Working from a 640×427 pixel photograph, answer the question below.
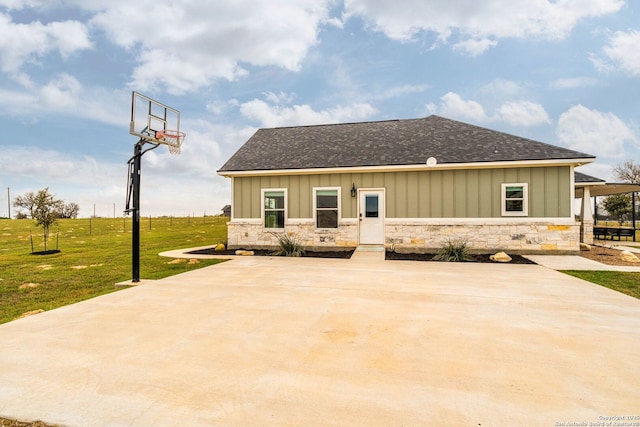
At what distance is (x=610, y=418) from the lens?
2.00 m

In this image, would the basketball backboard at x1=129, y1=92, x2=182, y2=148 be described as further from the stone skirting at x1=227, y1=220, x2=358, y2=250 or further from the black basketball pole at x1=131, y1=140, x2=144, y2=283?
the stone skirting at x1=227, y1=220, x2=358, y2=250

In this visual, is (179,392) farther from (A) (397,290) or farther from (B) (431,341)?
(A) (397,290)

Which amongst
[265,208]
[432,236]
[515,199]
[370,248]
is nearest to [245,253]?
[265,208]

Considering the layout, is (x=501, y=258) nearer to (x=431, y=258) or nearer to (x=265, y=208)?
(x=431, y=258)

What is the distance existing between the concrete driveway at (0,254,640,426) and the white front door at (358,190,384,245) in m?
6.06

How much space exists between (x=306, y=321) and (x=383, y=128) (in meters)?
11.9

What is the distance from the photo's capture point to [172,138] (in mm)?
7500

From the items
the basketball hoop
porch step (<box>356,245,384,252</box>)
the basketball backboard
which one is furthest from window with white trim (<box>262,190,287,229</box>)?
the basketball backboard

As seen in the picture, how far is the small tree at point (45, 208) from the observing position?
1324 cm

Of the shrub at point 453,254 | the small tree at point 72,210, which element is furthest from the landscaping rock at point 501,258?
the small tree at point 72,210

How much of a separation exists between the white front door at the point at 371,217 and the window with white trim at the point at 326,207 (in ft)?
3.10

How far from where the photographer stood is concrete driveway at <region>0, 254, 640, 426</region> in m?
2.08

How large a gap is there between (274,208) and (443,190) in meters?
6.63

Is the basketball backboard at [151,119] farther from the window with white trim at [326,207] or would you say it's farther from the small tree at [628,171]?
the small tree at [628,171]
